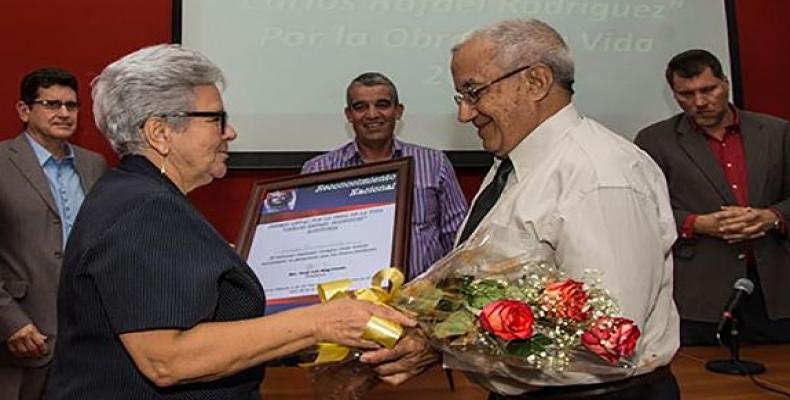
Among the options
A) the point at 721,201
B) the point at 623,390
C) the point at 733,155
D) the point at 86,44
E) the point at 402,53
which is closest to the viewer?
the point at 623,390

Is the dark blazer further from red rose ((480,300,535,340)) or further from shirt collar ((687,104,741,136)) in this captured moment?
red rose ((480,300,535,340))

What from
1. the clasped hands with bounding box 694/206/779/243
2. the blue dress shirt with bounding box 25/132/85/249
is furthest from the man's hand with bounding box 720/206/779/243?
the blue dress shirt with bounding box 25/132/85/249

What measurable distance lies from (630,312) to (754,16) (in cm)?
364

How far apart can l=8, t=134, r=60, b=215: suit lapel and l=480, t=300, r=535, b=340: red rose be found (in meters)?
2.33

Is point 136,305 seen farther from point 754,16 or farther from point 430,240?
point 754,16

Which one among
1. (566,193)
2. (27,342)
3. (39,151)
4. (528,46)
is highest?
(528,46)

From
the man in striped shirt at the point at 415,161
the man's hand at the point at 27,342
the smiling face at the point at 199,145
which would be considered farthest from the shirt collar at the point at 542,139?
the man's hand at the point at 27,342

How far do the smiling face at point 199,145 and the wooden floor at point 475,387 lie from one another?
2.58ft

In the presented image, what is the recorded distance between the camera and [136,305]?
1.41 m

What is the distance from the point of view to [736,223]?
10.0 feet

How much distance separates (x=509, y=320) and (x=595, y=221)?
0.32 meters

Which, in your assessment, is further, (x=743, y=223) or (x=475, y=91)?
(x=743, y=223)

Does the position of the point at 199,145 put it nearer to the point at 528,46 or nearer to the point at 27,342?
the point at 528,46

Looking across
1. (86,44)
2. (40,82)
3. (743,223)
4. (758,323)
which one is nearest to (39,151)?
(40,82)
